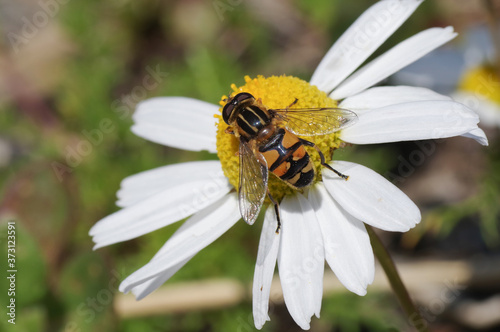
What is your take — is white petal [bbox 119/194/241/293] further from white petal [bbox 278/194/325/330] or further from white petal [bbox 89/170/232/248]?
white petal [bbox 278/194/325/330]

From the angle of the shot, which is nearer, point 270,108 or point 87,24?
point 270,108

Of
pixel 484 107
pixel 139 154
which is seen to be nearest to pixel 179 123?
pixel 139 154

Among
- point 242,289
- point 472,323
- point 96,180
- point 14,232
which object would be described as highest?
point 14,232

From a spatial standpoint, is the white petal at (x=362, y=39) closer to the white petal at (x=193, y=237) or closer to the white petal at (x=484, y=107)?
the white petal at (x=193, y=237)

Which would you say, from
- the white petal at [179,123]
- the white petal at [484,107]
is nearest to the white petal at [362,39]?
the white petal at [179,123]

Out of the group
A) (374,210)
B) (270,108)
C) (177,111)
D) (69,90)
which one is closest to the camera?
(374,210)

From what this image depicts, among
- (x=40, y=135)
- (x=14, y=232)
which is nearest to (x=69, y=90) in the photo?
(x=40, y=135)

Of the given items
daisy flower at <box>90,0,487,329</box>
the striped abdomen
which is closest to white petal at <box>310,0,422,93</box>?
daisy flower at <box>90,0,487,329</box>

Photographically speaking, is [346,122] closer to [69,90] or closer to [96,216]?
[96,216]

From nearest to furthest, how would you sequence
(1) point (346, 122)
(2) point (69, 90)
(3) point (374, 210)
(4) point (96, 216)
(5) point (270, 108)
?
(3) point (374, 210), (1) point (346, 122), (5) point (270, 108), (4) point (96, 216), (2) point (69, 90)
